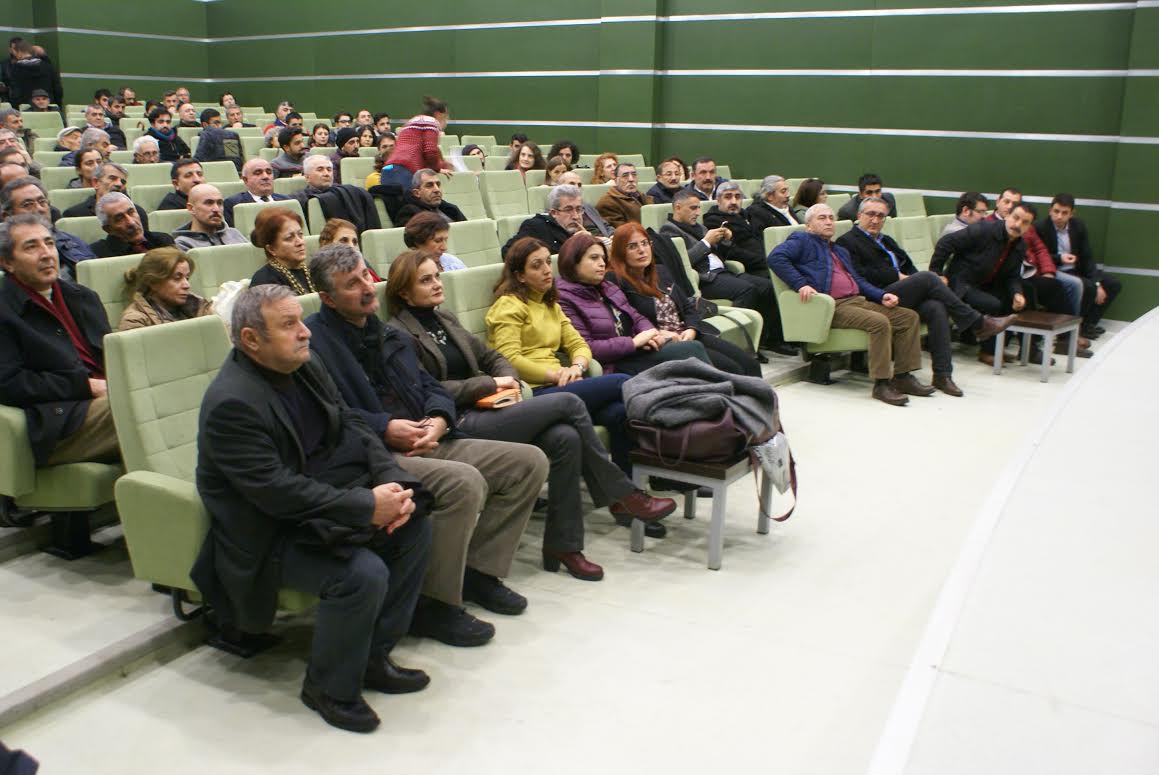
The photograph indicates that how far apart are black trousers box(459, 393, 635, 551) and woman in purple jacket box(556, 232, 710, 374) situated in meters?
0.86

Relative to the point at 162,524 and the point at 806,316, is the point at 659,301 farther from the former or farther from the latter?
the point at 162,524

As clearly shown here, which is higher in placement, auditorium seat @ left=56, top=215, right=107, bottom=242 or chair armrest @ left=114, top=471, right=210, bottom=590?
auditorium seat @ left=56, top=215, right=107, bottom=242

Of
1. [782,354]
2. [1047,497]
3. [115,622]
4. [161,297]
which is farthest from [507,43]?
[1047,497]

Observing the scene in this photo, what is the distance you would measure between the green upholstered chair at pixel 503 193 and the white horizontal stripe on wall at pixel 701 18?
3.79 m

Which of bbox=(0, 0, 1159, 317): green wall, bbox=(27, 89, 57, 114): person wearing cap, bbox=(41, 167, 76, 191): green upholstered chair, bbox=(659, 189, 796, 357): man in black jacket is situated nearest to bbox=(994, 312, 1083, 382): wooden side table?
bbox=(659, 189, 796, 357): man in black jacket

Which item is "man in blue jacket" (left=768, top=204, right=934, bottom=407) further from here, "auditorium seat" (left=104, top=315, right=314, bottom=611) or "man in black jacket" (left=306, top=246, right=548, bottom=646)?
"auditorium seat" (left=104, top=315, right=314, bottom=611)

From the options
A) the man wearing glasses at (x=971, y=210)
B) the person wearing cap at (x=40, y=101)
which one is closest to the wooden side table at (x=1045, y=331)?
the man wearing glasses at (x=971, y=210)

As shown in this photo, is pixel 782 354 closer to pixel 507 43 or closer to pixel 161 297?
pixel 161 297

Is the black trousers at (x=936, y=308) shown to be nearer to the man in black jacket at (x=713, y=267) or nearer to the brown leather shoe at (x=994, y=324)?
the brown leather shoe at (x=994, y=324)

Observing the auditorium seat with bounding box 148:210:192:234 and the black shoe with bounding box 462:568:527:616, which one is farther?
the auditorium seat with bounding box 148:210:192:234

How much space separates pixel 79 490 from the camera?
3.24 metres

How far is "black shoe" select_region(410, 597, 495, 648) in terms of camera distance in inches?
121

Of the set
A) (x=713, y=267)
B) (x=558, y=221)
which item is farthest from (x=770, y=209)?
(x=558, y=221)

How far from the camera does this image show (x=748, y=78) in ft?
33.9
